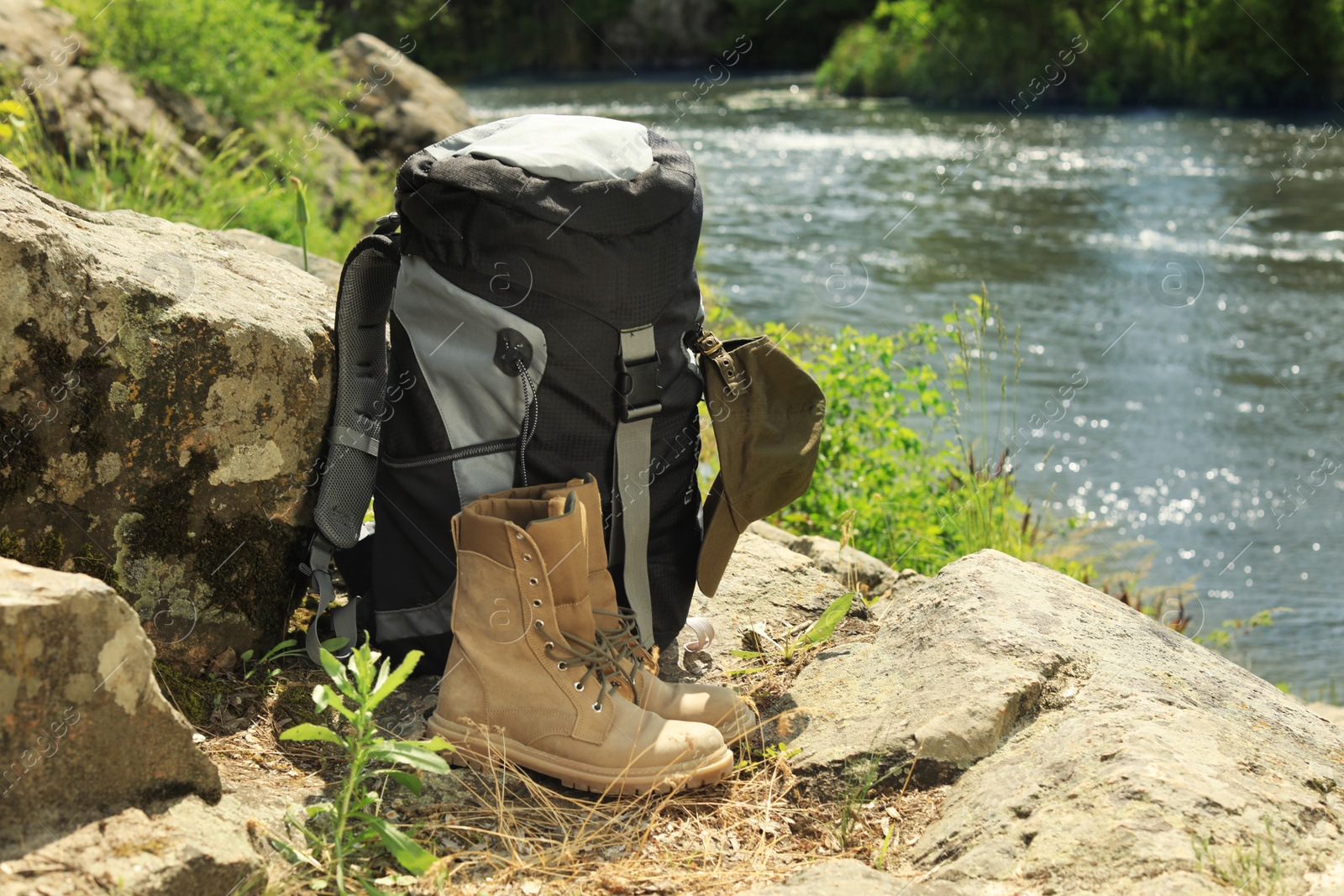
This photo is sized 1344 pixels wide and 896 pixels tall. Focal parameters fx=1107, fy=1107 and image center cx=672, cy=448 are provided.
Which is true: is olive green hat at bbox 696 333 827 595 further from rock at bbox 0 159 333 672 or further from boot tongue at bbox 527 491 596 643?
rock at bbox 0 159 333 672

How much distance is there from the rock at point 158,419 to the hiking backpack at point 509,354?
A: 0.10 m

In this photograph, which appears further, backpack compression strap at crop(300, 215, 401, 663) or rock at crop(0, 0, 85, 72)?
rock at crop(0, 0, 85, 72)

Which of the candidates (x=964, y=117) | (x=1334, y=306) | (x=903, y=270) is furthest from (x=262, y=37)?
(x=964, y=117)

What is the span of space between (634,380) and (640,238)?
27 cm

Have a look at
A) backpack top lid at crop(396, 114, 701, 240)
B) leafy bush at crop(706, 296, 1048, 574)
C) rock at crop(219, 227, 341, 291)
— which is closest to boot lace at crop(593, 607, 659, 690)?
backpack top lid at crop(396, 114, 701, 240)

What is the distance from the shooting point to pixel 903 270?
29.3ft

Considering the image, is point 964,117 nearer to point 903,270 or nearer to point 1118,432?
point 903,270

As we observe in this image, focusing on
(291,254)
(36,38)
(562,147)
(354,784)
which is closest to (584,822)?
(354,784)

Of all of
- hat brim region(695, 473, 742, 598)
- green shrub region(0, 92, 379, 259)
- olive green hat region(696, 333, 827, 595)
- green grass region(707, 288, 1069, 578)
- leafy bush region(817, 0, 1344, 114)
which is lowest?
green grass region(707, 288, 1069, 578)

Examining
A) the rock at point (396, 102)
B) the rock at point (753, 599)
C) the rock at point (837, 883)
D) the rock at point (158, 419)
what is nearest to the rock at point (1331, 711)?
the rock at point (753, 599)

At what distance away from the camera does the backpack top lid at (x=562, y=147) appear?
2.05 m

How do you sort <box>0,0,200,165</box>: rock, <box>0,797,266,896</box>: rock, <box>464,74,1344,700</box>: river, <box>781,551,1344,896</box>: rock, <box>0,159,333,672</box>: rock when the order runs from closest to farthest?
1. <box>0,797,266,896</box>: rock
2. <box>781,551,1344,896</box>: rock
3. <box>0,159,333,672</box>: rock
4. <box>464,74,1344,700</box>: river
5. <box>0,0,200,165</box>: rock

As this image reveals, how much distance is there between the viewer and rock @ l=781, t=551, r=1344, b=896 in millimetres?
1587

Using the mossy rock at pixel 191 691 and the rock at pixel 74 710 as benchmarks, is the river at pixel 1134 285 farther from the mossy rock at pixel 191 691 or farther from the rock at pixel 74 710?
the rock at pixel 74 710
